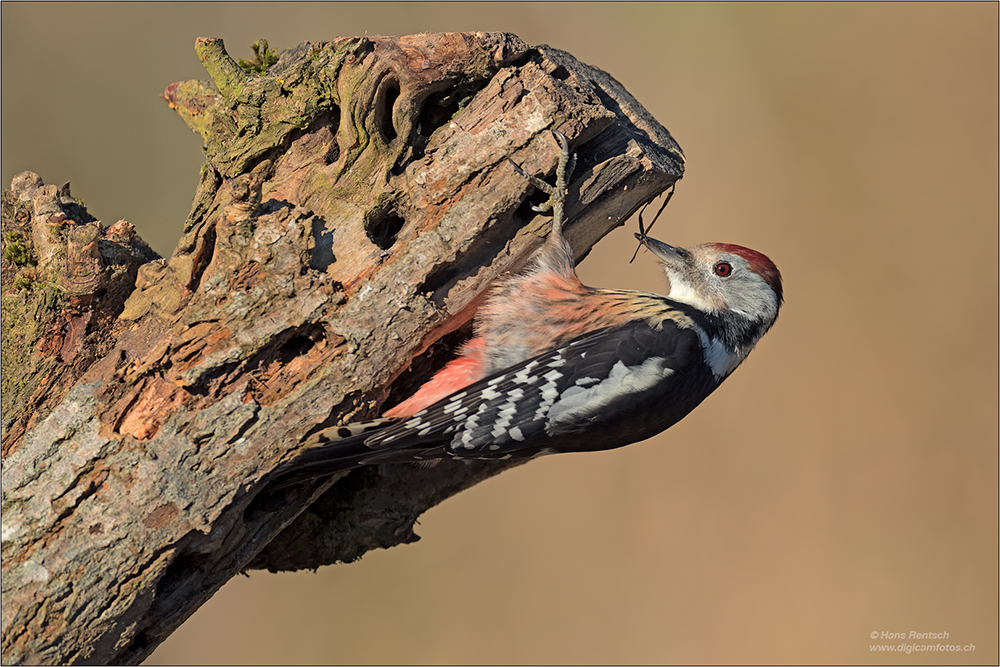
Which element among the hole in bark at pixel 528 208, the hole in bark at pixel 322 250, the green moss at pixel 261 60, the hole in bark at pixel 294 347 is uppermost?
the green moss at pixel 261 60

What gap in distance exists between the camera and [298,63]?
1.99 meters

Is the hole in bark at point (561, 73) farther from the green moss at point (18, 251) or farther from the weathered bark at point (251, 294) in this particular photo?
the green moss at point (18, 251)

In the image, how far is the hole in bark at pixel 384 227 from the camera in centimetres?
190

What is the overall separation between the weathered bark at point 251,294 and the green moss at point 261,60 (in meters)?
0.13

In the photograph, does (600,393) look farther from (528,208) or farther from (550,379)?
(528,208)

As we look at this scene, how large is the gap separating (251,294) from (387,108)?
700mm

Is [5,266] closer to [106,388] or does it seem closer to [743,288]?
[106,388]

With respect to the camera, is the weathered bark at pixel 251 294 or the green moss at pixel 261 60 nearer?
the weathered bark at pixel 251 294

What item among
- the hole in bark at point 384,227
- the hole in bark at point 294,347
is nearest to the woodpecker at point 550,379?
the hole in bark at point 294,347

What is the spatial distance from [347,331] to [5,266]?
3.87ft

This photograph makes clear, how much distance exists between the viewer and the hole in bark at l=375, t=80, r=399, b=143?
6.32 feet

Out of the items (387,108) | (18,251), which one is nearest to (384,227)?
(387,108)

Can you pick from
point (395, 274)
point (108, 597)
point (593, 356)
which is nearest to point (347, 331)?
point (395, 274)

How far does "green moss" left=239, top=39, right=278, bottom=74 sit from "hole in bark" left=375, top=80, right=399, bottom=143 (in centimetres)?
52
